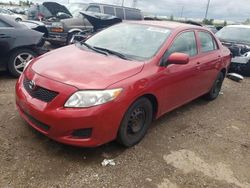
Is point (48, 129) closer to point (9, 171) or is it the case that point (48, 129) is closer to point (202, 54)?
point (9, 171)

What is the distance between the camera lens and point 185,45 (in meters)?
4.75

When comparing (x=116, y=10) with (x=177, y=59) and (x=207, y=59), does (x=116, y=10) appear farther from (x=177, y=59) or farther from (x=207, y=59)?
(x=177, y=59)

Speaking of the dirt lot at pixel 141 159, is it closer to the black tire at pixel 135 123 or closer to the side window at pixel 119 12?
the black tire at pixel 135 123

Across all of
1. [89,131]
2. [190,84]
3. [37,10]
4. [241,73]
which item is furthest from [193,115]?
[37,10]

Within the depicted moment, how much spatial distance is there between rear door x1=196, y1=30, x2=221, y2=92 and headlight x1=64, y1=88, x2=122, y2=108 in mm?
2360

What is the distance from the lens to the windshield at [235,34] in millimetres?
10039

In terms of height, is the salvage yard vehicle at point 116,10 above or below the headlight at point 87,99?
below

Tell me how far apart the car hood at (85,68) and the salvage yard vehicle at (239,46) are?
6083 mm

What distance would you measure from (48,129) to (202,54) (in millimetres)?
3146

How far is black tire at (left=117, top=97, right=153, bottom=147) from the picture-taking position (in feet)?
11.7

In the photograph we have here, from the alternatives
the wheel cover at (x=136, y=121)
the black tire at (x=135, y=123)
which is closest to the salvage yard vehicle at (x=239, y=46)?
the black tire at (x=135, y=123)

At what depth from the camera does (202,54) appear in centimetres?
520

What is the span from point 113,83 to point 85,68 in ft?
1.65

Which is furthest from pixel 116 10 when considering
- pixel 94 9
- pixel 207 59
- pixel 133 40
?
pixel 133 40
